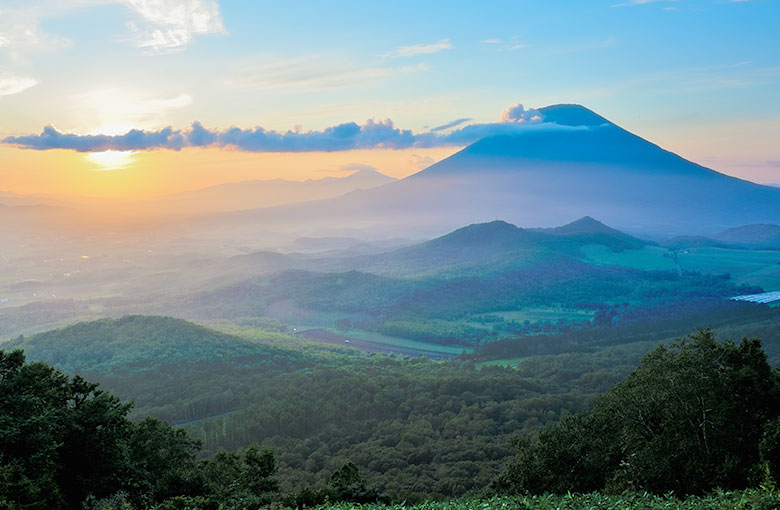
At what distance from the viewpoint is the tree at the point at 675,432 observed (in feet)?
54.8

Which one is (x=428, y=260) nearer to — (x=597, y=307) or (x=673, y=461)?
(x=597, y=307)

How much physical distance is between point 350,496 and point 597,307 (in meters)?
108

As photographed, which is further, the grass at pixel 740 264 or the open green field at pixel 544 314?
the grass at pixel 740 264

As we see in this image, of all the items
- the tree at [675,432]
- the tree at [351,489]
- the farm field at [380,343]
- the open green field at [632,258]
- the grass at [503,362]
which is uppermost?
the tree at [675,432]

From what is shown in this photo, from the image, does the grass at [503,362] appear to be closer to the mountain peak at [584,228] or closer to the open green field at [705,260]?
the open green field at [705,260]

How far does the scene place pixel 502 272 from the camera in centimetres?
14275

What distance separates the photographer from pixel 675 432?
17.8 metres

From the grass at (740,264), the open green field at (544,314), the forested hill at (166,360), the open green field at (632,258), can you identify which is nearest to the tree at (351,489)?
the forested hill at (166,360)

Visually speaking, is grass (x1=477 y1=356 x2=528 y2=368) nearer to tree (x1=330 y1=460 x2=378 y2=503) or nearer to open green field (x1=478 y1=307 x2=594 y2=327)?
open green field (x1=478 y1=307 x2=594 y2=327)

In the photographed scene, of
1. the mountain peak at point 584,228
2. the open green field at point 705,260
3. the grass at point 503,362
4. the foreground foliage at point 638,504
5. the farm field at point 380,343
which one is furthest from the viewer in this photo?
the mountain peak at point 584,228

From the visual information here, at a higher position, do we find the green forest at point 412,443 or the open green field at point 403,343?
the green forest at point 412,443

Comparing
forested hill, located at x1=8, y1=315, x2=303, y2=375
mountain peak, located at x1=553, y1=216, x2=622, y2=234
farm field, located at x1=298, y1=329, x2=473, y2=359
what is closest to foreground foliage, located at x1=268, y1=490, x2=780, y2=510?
forested hill, located at x1=8, y1=315, x2=303, y2=375

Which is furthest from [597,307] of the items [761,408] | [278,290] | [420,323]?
[761,408]

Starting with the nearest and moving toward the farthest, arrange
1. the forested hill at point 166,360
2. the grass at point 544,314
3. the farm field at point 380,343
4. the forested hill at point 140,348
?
the forested hill at point 166,360 → the forested hill at point 140,348 → the farm field at point 380,343 → the grass at point 544,314
